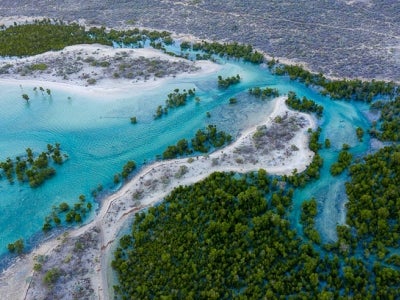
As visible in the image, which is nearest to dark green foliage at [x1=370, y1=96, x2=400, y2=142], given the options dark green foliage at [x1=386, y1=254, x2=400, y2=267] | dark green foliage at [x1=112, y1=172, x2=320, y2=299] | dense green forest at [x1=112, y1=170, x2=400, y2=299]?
dense green forest at [x1=112, y1=170, x2=400, y2=299]

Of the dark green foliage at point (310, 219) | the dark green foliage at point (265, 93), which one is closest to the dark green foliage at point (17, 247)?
the dark green foliage at point (310, 219)

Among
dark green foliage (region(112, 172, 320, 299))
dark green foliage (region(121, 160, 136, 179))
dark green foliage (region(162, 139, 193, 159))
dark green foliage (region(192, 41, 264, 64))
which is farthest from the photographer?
dark green foliage (region(192, 41, 264, 64))

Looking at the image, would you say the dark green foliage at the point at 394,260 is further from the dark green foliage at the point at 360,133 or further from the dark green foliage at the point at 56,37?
the dark green foliage at the point at 56,37

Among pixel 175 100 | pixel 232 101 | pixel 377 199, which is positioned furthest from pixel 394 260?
pixel 175 100

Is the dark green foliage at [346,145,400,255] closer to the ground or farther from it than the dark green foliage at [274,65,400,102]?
closer to the ground

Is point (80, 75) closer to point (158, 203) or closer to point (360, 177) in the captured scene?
point (158, 203)

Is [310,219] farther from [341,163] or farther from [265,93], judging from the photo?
[265,93]

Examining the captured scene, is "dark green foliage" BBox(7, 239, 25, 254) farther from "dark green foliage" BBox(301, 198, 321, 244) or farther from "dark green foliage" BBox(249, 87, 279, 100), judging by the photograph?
"dark green foliage" BBox(249, 87, 279, 100)
